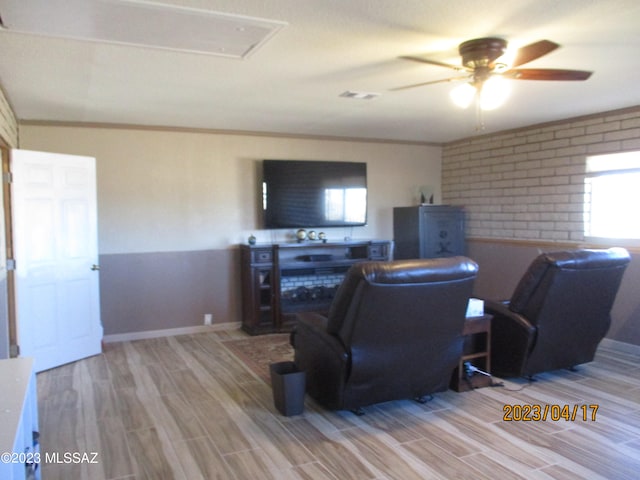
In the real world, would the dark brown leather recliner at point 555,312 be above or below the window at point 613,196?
below

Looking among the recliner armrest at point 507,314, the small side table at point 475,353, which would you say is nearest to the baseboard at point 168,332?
the small side table at point 475,353

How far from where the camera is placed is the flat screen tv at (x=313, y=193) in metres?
5.76

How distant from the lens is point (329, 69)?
132 inches

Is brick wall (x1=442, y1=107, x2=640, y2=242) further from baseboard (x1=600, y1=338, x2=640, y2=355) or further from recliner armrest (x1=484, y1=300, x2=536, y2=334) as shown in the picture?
recliner armrest (x1=484, y1=300, x2=536, y2=334)

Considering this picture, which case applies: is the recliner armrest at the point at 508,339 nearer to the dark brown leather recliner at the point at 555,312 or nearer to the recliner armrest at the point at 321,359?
the dark brown leather recliner at the point at 555,312

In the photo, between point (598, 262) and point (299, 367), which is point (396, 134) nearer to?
point (598, 262)

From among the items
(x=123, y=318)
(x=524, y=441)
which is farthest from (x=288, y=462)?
(x=123, y=318)

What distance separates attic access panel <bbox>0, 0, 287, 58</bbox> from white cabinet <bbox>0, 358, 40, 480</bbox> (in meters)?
1.61

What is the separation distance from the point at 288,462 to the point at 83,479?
Answer: 1.06 meters

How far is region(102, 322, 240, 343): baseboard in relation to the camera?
523 centimetres

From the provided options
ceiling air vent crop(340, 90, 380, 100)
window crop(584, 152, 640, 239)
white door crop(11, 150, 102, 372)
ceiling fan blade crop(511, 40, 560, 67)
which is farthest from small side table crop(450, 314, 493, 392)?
white door crop(11, 150, 102, 372)

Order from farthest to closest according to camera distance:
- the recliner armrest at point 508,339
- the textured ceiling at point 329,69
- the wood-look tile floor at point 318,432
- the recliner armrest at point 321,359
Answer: the recliner armrest at point 508,339
the recliner armrest at point 321,359
the wood-look tile floor at point 318,432
the textured ceiling at point 329,69

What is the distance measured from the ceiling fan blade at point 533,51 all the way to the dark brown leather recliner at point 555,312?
148 cm

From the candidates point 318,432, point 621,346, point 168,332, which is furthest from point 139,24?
point 621,346
